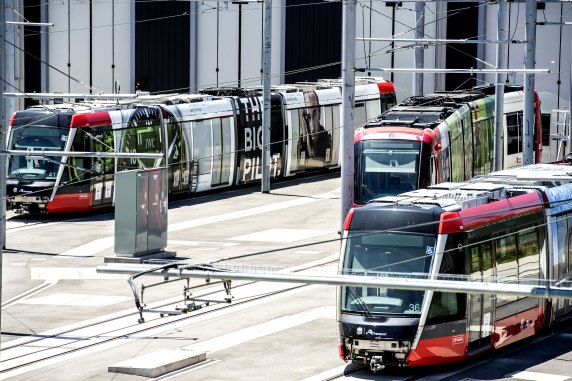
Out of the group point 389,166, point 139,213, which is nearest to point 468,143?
point 389,166

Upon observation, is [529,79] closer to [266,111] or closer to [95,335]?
[266,111]

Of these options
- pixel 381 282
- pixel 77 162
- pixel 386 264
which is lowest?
pixel 386 264

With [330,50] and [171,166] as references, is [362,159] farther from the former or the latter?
[330,50]

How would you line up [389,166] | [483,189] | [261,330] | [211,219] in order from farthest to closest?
[211,219] < [389,166] < [261,330] < [483,189]

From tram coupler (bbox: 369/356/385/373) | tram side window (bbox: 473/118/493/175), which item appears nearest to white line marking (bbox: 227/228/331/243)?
tram side window (bbox: 473/118/493/175)

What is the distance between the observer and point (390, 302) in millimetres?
23281

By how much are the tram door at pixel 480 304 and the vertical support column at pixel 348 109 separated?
15.7ft

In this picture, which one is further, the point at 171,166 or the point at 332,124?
the point at 332,124

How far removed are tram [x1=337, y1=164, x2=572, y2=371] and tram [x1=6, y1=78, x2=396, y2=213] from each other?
1540 centimetres

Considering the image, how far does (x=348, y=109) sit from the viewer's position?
29188mm

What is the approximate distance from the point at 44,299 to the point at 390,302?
10.00m

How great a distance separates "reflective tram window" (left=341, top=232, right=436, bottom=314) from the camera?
2323 centimetres

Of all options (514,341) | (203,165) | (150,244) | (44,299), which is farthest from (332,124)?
(514,341)

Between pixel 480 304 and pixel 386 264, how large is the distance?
193cm
